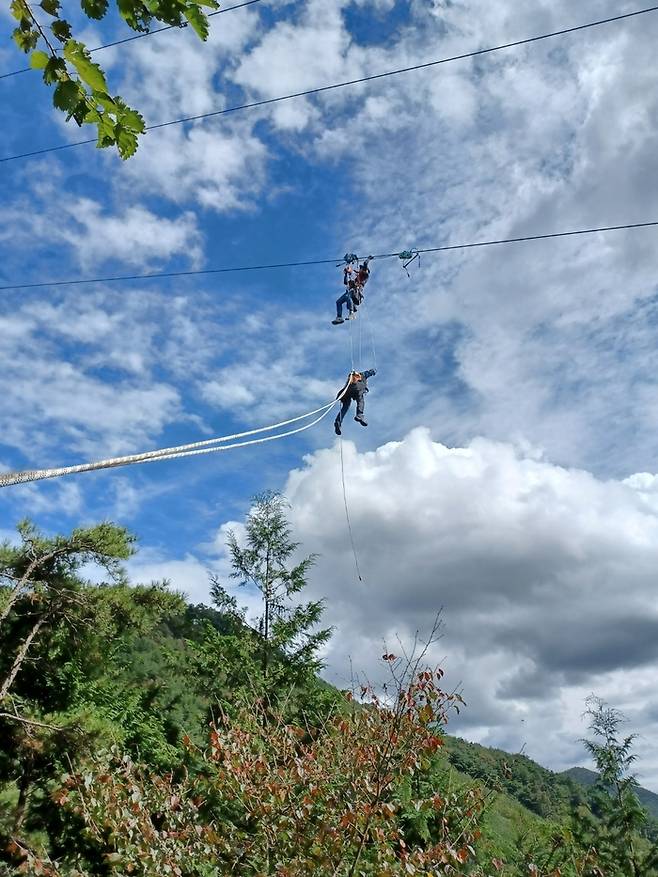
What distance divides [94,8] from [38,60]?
24cm

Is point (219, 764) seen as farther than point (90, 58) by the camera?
Yes

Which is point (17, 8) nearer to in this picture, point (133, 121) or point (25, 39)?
point (25, 39)

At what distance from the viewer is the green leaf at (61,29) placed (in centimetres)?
199

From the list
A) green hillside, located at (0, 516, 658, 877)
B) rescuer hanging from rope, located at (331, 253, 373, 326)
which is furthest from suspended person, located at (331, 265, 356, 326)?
green hillside, located at (0, 516, 658, 877)

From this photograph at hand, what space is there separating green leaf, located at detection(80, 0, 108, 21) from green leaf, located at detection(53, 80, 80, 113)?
203 mm

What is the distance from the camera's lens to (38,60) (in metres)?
2.02

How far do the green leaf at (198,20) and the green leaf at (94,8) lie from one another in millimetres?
292

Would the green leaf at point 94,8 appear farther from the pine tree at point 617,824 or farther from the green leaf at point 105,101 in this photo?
the pine tree at point 617,824

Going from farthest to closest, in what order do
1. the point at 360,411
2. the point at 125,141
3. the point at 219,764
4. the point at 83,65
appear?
the point at 360,411 → the point at 219,764 → the point at 125,141 → the point at 83,65

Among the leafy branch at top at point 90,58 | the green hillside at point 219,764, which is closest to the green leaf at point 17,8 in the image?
the leafy branch at top at point 90,58

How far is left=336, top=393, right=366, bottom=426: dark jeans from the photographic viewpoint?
410 inches

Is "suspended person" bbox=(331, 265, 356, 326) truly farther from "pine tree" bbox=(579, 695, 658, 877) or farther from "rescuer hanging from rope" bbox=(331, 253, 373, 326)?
"pine tree" bbox=(579, 695, 658, 877)

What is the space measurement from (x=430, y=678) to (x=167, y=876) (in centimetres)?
281

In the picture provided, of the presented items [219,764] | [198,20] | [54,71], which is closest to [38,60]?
[54,71]
